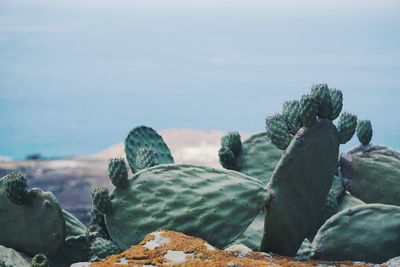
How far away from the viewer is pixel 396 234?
2.76m

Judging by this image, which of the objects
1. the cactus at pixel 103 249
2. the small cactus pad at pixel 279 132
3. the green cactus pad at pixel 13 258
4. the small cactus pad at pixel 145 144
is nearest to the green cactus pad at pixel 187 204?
the cactus at pixel 103 249

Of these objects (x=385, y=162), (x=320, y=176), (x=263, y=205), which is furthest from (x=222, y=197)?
(x=385, y=162)

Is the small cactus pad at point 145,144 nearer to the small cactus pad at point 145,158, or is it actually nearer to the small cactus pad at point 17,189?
the small cactus pad at point 145,158

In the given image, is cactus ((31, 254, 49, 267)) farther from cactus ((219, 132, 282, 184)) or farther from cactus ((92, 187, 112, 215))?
cactus ((219, 132, 282, 184))

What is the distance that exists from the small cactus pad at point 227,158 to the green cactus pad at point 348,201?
0.42 meters

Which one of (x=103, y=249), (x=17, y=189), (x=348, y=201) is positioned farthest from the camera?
(x=348, y=201)

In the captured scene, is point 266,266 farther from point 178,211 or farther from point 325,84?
point 325,84

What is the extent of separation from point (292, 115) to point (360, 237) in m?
0.44

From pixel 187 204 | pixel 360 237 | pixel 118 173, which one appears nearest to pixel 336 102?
pixel 360 237

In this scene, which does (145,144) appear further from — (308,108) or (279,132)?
(308,108)

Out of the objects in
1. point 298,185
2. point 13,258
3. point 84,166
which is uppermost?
point 298,185

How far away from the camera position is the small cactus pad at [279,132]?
2.76 m

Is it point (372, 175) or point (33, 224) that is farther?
point (372, 175)

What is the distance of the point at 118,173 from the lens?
271 centimetres
